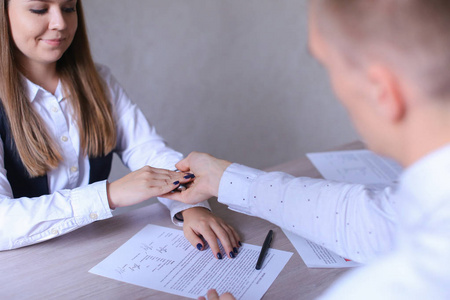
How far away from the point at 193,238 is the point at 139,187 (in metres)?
0.22

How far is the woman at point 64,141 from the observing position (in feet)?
3.46

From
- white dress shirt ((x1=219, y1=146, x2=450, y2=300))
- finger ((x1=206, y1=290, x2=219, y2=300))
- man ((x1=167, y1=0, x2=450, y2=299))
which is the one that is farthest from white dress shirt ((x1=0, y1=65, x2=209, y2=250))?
man ((x1=167, y1=0, x2=450, y2=299))

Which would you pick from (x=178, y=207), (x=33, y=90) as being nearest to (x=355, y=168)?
(x=178, y=207)

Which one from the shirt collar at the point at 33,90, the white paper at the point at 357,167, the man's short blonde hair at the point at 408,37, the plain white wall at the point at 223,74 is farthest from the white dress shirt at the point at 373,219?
the plain white wall at the point at 223,74

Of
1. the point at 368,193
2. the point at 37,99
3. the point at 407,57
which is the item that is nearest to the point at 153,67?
the point at 37,99

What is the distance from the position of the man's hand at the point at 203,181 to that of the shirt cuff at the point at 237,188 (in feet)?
0.10

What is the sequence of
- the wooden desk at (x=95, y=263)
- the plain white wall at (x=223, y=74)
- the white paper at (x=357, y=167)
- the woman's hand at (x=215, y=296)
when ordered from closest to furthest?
1. the woman's hand at (x=215, y=296)
2. the wooden desk at (x=95, y=263)
3. the white paper at (x=357, y=167)
4. the plain white wall at (x=223, y=74)

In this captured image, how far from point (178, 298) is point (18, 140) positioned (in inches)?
29.1

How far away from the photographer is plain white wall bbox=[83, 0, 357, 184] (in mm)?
2314

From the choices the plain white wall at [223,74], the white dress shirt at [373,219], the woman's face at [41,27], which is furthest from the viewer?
the plain white wall at [223,74]

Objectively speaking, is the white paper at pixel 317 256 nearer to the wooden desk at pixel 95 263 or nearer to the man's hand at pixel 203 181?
the wooden desk at pixel 95 263

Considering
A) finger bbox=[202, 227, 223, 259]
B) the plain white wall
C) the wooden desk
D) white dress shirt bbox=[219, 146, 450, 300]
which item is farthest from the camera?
the plain white wall

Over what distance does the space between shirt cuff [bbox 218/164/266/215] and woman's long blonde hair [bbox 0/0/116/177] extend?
0.56 m

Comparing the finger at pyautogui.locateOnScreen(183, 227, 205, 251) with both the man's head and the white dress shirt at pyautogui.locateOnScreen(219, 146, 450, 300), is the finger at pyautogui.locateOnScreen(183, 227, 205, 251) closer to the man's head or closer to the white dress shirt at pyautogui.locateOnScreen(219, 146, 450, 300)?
the white dress shirt at pyautogui.locateOnScreen(219, 146, 450, 300)
